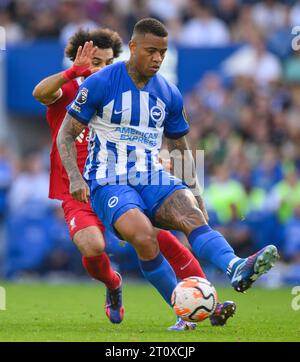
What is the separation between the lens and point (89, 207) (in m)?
8.93

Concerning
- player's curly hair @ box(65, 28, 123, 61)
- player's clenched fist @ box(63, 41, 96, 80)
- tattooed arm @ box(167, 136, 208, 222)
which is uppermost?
player's curly hair @ box(65, 28, 123, 61)

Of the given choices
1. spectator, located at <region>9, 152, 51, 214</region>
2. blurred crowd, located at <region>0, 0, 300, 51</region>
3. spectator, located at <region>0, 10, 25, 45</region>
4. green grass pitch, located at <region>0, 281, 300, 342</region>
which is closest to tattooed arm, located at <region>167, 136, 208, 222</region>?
green grass pitch, located at <region>0, 281, 300, 342</region>

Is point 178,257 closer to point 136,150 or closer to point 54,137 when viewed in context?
point 136,150

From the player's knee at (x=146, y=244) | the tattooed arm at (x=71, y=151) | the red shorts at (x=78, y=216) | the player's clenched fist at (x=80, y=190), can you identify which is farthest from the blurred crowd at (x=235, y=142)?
the player's clenched fist at (x=80, y=190)

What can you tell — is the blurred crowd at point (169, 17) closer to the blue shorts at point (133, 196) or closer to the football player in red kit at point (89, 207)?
the football player in red kit at point (89, 207)

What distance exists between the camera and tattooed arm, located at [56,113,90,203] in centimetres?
779

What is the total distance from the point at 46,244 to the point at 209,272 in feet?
9.20

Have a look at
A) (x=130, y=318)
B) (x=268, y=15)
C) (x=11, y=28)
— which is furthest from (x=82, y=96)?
(x=11, y=28)

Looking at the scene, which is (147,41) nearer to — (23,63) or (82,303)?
(82,303)

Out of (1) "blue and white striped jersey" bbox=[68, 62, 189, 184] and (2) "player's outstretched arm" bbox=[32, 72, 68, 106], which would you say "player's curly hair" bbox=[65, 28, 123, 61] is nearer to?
(2) "player's outstretched arm" bbox=[32, 72, 68, 106]

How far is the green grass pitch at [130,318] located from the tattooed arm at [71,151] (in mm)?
1149

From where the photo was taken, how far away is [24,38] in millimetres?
20375

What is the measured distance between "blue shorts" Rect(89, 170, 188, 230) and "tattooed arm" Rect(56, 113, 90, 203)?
0.19 m

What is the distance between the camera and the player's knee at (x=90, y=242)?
28.3 feet
